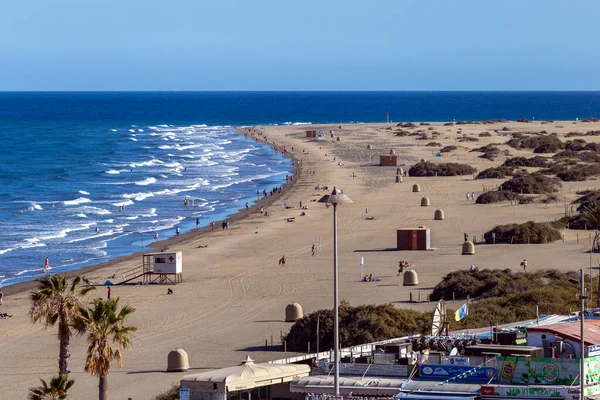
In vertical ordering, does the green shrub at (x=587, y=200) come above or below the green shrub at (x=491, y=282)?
above

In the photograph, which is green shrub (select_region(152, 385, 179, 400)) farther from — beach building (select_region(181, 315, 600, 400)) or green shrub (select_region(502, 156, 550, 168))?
green shrub (select_region(502, 156, 550, 168))

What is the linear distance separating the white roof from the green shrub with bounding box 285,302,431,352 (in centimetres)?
966

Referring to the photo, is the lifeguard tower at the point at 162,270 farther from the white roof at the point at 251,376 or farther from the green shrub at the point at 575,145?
the green shrub at the point at 575,145

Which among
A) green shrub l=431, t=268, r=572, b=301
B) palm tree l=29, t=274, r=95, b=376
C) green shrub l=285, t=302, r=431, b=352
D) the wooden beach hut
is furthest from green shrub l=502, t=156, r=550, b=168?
palm tree l=29, t=274, r=95, b=376

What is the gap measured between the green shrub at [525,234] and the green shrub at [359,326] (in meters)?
18.2

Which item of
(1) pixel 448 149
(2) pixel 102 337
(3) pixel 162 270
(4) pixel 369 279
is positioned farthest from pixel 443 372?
Result: (1) pixel 448 149

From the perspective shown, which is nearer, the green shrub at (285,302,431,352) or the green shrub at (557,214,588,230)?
the green shrub at (285,302,431,352)

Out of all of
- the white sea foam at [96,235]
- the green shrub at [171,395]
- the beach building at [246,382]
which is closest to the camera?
the beach building at [246,382]

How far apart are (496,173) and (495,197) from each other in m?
13.6

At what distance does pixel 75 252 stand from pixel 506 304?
27715mm

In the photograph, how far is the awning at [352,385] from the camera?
58.5 feet

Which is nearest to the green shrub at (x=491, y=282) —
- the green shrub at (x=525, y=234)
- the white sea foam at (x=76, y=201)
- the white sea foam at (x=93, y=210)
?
the green shrub at (x=525, y=234)

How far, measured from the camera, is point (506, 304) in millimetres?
31547

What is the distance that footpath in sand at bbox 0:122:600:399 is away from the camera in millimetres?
30656
